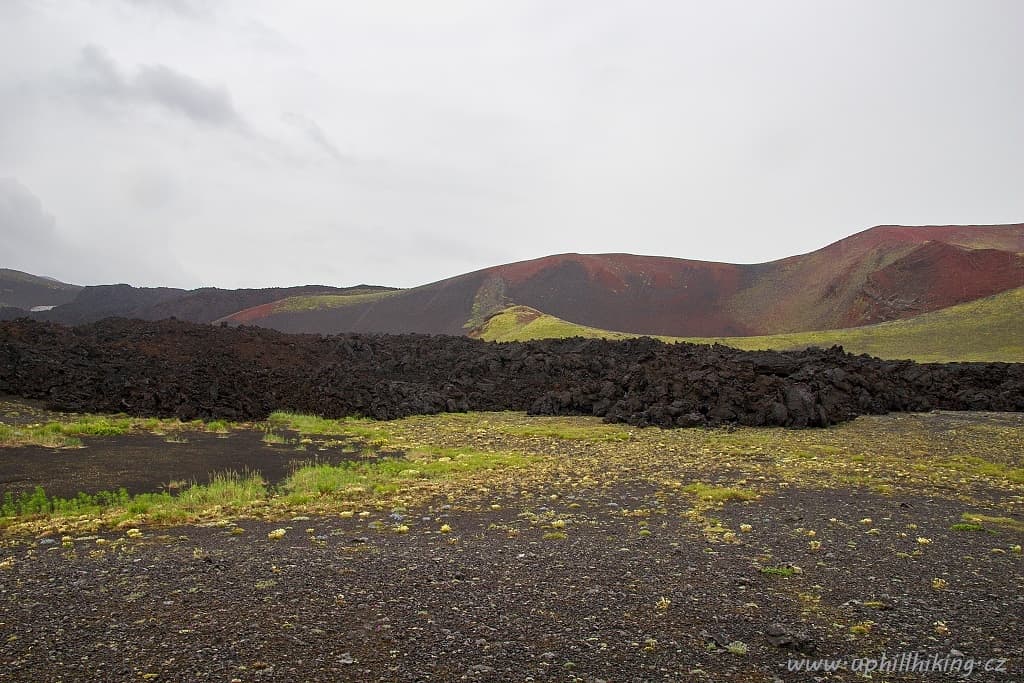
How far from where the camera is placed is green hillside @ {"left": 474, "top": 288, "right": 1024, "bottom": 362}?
4066 cm

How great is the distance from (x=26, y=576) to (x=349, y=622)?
415cm

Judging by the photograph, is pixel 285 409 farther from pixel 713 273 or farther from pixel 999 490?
pixel 713 273

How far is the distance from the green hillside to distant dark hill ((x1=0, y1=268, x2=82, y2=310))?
335ft

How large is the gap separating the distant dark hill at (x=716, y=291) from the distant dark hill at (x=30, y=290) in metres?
52.6

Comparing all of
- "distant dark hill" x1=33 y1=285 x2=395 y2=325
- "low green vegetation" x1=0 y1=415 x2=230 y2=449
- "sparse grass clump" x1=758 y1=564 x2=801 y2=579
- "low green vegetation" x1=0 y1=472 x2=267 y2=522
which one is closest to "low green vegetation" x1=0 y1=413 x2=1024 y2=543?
"low green vegetation" x1=0 y1=472 x2=267 y2=522

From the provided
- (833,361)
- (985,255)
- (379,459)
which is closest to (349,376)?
(379,459)

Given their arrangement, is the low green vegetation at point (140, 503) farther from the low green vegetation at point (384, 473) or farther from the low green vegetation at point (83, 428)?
the low green vegetation at point (83, 428)

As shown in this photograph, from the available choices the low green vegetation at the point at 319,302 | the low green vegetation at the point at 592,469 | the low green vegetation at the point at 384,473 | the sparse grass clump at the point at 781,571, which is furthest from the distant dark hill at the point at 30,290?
the sparse grass clump at the point at 781,571

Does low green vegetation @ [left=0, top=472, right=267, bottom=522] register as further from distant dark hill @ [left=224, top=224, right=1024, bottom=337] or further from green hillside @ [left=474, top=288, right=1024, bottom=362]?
distant dark hill @ [left=224, top=224, right=1024, bottom=337]

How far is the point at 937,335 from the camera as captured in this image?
44750 mm

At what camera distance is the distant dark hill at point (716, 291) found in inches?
2229

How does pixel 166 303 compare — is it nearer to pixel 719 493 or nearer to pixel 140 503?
pixel 140 503

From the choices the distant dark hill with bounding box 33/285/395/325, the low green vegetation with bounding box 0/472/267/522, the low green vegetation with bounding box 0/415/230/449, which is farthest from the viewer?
the distant dark hill with bounding box 33/285/395/325

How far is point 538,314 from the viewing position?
61.2m
